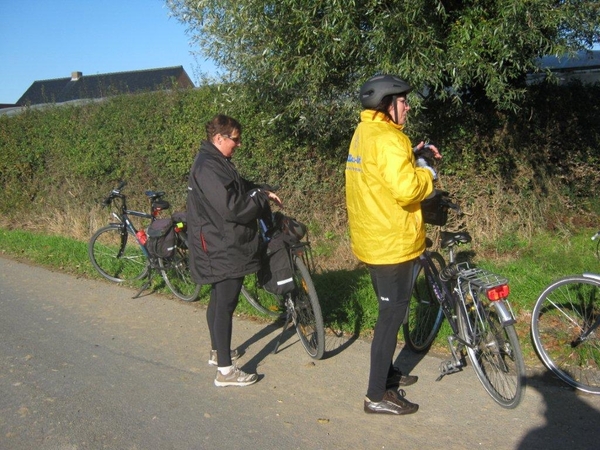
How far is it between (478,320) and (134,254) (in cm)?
546

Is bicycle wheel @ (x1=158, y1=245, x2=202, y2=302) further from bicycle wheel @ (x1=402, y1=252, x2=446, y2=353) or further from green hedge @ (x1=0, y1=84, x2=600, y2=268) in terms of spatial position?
bicycle wheel @ (x1=402, y1=252, x2=446, y2=353)

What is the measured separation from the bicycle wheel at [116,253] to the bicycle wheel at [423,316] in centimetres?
418

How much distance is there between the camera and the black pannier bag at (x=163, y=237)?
22.2 feet

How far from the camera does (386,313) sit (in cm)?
399

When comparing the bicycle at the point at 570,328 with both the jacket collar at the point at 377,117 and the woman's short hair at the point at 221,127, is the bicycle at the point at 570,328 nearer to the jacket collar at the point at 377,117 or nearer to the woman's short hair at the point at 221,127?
the jacket collar at the point at 377,117

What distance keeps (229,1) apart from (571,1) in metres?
3.49

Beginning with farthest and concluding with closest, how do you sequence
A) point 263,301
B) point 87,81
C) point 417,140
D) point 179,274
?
point 87,81 < point 417,140 < point 179,274 < point 263,301

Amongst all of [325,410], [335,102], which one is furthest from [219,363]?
[335,102]

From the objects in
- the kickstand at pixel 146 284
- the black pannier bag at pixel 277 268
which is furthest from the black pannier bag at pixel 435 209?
the kickstand at pixel 146 284

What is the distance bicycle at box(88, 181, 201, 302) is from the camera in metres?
7.17

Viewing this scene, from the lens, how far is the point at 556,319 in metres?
4.71

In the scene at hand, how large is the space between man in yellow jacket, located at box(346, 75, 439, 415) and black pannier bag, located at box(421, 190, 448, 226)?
268 millimetres

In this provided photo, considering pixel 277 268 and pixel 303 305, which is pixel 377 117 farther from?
pixel 303 305

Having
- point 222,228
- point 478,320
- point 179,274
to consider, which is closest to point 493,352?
point 478,320
